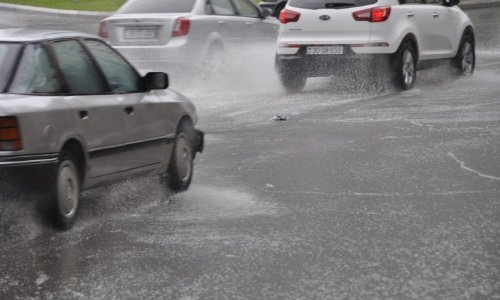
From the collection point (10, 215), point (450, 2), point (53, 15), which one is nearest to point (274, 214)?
point (10, 215)

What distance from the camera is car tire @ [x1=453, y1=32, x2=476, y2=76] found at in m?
17.5

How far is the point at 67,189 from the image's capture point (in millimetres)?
7145

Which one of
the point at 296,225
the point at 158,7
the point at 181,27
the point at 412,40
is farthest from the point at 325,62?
the point at 296,225

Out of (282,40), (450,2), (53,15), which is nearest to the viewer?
(282,40)

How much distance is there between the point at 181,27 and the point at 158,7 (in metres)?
0.70

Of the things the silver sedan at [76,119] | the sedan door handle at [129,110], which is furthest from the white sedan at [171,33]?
the sedan door handle at [129,110]

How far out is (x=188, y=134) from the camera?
916 cm

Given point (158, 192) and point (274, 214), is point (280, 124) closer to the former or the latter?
point (158, 192)

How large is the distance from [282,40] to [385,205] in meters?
8.37

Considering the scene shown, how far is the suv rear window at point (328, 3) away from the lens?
15.5 m

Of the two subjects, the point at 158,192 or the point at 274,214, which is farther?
the point at 158,192

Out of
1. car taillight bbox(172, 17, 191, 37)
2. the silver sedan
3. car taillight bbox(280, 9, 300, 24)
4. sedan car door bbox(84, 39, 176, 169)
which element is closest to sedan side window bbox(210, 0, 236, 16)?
car taillight bbox(172, 17, 191, 37)

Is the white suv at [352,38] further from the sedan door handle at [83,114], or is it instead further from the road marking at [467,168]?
the sedan door handle at [83,114]

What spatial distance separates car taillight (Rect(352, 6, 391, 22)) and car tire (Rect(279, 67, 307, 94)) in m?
1.22
